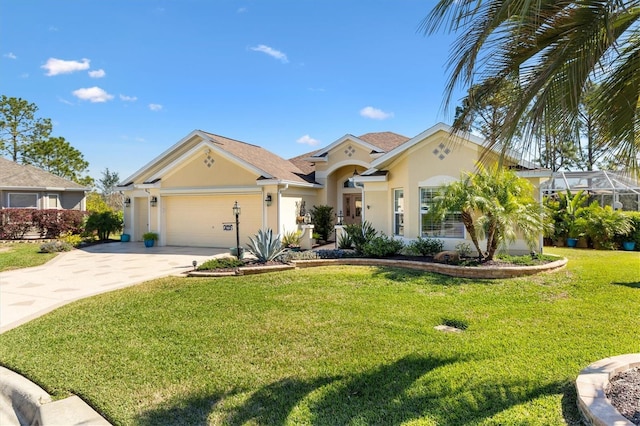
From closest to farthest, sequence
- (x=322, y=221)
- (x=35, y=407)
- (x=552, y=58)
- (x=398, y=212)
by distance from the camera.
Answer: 1. (x=552, y=58)
2. (x=35, y=407)
3. (x=398, y=212)
4. (x=322, y=221)

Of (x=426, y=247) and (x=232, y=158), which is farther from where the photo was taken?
(x=232, y=158)

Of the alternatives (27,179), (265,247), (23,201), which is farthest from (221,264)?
(27,179)

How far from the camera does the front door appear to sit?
22.7 meters

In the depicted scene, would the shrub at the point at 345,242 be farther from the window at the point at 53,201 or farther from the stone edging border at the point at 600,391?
the window at the point at 53,201

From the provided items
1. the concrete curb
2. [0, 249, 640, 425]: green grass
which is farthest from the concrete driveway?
the concrete curb

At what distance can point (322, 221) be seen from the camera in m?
20.2

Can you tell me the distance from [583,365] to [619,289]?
5482mm

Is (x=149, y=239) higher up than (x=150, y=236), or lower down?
lower down

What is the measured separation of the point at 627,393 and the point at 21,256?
20632 mm

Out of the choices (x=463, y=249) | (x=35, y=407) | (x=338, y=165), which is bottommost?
(x=35, y=407)

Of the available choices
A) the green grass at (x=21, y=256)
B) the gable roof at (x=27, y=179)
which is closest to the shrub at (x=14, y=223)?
the green grass at (x=21, y=256)

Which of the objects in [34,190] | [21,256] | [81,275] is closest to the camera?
[81,275]

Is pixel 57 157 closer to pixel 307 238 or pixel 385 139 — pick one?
pixel 307 238

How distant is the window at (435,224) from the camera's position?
1409cm
